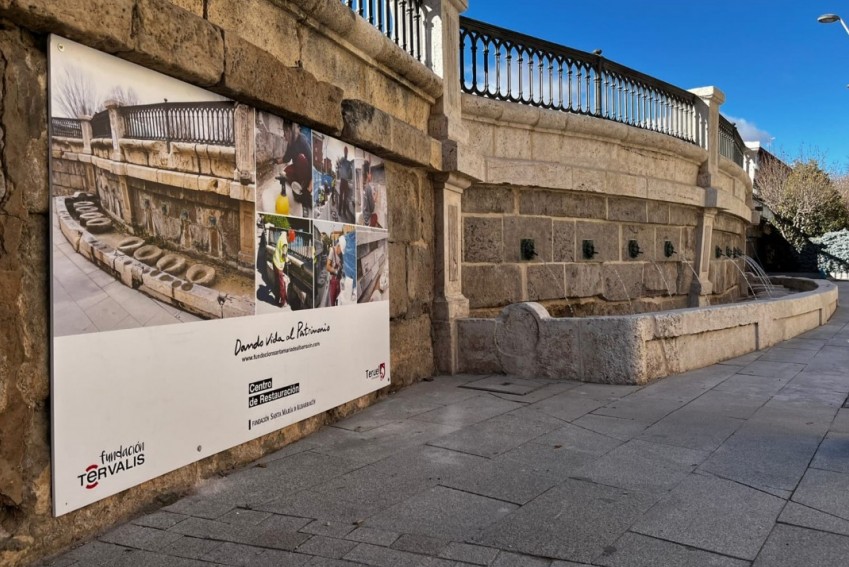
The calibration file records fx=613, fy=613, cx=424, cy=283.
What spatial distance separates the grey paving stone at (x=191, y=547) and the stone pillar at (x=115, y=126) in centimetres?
167

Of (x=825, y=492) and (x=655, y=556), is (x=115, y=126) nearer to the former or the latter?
(x=655, y=556)

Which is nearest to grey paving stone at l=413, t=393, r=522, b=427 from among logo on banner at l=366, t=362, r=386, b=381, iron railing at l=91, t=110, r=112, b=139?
logo on banner at l=366, t=362, r=386, b=381

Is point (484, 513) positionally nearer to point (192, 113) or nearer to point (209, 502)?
point (209, 502)

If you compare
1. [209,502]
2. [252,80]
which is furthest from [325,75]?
[209,502]

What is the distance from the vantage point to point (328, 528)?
2.64 meters

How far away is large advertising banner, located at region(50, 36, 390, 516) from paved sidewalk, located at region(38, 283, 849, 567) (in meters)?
0.36

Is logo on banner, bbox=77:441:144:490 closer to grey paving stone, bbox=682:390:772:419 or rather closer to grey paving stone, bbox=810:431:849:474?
grey paving stone, bbox=810:431:849:474

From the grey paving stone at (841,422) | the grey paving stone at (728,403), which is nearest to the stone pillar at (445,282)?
the grey paving stone at (728,403)

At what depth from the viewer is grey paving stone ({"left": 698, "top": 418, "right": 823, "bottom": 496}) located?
10.2 ft

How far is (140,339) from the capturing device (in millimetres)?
2738

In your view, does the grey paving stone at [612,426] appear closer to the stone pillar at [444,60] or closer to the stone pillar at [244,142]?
the stone pillar at [244,142]

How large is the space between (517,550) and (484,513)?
0.38m

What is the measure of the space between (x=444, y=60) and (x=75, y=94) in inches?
170

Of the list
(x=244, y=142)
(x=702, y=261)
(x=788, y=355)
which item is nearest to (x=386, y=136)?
(x=244, y=142)
